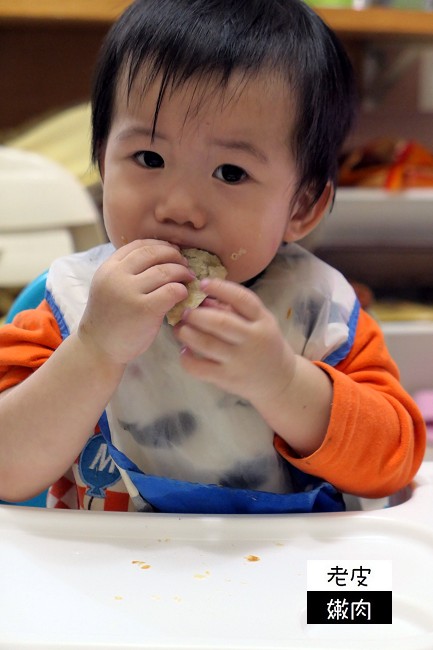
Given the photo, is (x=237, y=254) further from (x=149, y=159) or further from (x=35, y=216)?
(x=35, y=216)

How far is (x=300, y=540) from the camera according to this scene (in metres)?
0.61

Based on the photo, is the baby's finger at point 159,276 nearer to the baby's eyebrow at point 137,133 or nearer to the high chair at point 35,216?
the baby's eyebrow at point 137,133

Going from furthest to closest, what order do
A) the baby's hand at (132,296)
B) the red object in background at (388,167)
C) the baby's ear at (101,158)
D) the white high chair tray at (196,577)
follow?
the red object in background at (388,167) < the baby's ear at (101,158) < the baby's hand at (132,296) < the white high chair tray at (196,577)

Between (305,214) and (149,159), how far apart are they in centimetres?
19

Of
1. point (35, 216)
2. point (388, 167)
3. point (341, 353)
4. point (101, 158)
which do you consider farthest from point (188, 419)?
point (388, 167)

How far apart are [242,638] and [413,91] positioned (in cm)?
176

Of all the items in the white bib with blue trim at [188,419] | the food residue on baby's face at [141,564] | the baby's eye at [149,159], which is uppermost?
the baby's eye at [149,159]

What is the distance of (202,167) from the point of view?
634 mm

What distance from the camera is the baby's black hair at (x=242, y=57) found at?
0.63 meters

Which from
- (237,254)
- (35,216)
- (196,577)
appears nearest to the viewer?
(196,577)

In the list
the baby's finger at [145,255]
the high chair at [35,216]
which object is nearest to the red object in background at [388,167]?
the high chair at [35,216]

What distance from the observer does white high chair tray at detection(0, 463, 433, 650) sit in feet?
1.57

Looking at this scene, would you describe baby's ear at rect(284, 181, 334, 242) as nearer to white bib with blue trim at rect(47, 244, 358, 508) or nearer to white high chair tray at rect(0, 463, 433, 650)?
white bib with blue trim at rect(47, 244, 358, 508)

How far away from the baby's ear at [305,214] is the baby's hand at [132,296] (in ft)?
0.61
